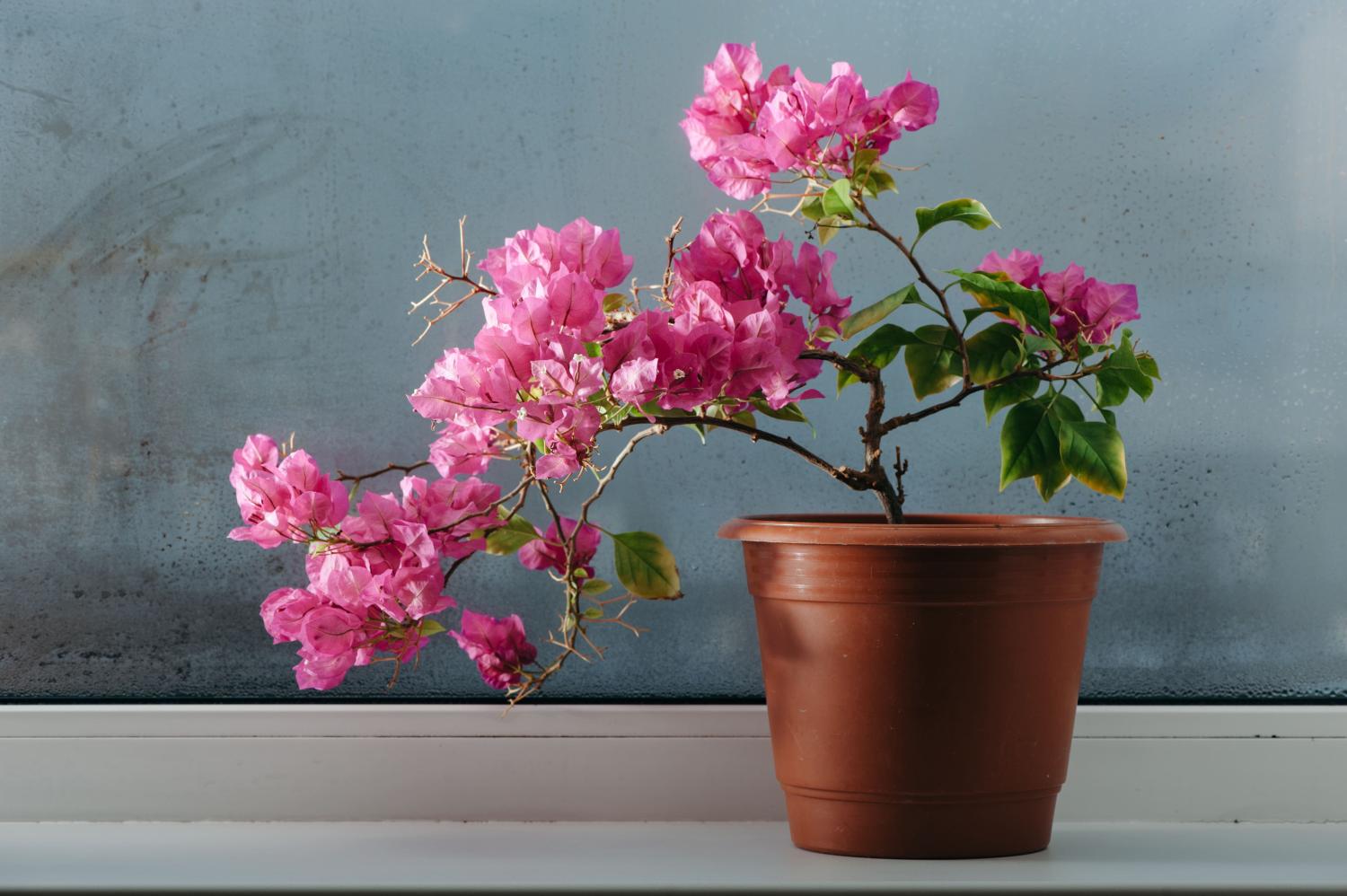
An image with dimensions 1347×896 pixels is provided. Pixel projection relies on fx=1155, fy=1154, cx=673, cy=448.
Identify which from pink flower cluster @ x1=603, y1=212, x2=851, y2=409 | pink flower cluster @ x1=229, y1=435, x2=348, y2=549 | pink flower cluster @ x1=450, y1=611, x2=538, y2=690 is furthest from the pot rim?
pink flower cluster @ x1=229, y1=435, x2=348, y2=549

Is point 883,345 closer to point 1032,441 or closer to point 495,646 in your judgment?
point 1032,441

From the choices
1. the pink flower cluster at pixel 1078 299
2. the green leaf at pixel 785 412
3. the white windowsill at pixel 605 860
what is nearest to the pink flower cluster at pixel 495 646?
the white windowsill at pixel 605 860

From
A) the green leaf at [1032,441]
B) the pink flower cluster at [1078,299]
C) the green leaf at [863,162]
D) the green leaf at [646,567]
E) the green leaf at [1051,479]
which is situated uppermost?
the green leaf at [863,162]

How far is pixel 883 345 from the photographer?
916mm

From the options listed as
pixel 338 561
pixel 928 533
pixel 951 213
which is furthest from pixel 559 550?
pixel 951 213

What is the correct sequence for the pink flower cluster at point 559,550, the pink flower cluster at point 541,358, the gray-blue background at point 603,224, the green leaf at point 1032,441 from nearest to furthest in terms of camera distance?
the pink flower cluster at point 541,358 < the green leaf at point 1032,441 < the pink flower cluster at point 559,550 < the gray-blue background at point 603,224

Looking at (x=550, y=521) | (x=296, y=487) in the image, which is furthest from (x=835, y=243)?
(x=296, y=487)

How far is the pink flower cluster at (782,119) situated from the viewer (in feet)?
2.70

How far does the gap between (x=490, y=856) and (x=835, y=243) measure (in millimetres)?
649

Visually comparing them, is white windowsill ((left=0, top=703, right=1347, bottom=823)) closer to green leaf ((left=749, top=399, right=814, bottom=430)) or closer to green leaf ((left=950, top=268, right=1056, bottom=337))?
green leaf ((left=749, top=399, right=814, bottom=430))

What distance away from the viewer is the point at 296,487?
855 mm

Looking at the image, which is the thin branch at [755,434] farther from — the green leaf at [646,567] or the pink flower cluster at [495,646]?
the pink flower cluster at [495,646]

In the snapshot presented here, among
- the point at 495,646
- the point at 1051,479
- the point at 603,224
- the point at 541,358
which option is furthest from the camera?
the point at 603,224

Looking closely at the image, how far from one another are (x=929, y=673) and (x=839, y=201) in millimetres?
345
